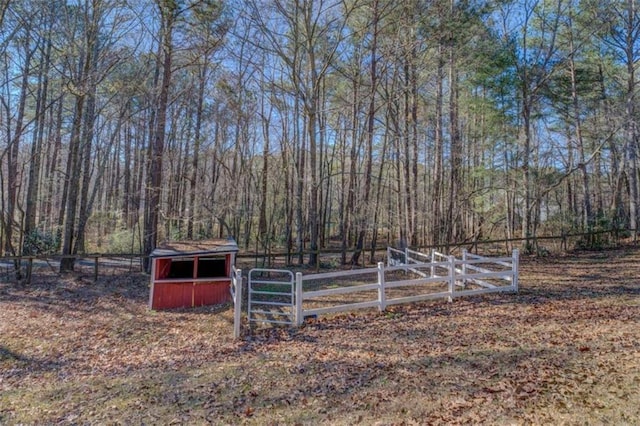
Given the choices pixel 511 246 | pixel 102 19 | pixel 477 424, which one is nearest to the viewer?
pixel 477 424

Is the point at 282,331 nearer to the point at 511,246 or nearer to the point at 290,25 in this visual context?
the point at 290,25

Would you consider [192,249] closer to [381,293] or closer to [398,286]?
[381,293]

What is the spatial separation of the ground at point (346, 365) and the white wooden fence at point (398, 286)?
0.82ft

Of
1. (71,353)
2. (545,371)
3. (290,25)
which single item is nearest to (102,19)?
(290,25)

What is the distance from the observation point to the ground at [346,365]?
3.71 metres

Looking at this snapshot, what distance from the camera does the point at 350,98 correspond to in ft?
53.4

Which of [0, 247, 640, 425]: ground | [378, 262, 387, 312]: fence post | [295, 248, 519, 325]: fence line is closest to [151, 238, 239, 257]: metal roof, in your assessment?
[0, 247, 640, 425]: ground

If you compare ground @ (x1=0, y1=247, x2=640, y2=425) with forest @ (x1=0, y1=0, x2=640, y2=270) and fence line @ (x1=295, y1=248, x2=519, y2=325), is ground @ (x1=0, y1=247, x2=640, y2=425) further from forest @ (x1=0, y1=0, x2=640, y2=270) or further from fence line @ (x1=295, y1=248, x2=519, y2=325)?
forest @ (x1=0, y1=0, x2=640, y2=270)

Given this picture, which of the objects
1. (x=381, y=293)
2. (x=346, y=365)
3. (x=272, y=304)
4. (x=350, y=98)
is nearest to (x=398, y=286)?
(x=381, y=293)

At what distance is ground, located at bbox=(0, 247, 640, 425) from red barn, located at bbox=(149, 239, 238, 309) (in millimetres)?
471

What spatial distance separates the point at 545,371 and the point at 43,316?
9996 millimetres

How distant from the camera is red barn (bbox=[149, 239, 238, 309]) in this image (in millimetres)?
8383

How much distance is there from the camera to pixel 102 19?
11.6m

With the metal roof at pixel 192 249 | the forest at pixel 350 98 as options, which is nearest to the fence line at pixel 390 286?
the metal roof at pixel 192 249
